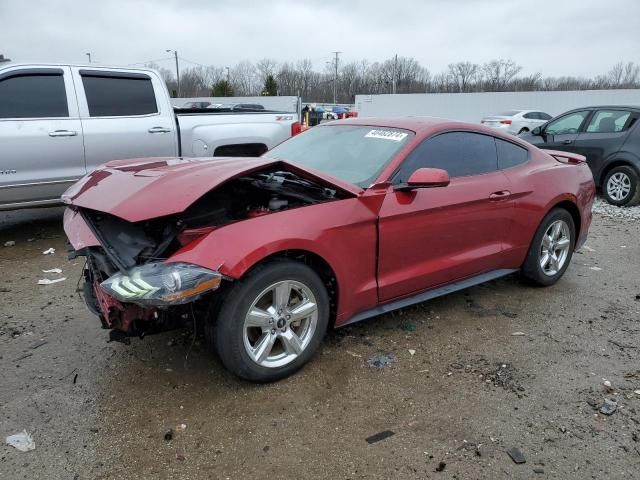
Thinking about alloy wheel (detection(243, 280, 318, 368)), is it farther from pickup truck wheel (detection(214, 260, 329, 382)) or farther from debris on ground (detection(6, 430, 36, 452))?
debris on ground (detection(6, 430, 36, 452))

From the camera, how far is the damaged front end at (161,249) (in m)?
2.52

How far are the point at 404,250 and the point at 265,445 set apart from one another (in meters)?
1.58

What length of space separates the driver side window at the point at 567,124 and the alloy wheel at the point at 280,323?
8.25 meters

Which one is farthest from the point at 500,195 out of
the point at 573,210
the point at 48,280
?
the point at 48,280

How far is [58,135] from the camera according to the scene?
18.1 feet

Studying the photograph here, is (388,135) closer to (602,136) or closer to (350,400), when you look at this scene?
(350,400)

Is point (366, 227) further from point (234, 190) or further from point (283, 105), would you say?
point (283, 105)

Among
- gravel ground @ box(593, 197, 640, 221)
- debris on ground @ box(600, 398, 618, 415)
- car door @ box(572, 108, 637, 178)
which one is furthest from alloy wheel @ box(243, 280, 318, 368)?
car door @ box(572, 108, 637, 178)

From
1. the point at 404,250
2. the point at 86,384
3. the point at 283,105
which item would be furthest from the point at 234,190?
the point at 283,105

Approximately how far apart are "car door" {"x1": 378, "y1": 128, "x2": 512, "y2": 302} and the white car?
18.2 meters

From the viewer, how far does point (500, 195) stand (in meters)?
4.03

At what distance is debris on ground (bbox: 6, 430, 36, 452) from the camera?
97.9 inches

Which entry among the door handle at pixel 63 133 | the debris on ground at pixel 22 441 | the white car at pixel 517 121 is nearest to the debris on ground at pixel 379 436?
the debris on ground at pixel 22 441

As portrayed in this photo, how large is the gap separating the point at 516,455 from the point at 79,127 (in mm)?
5364
